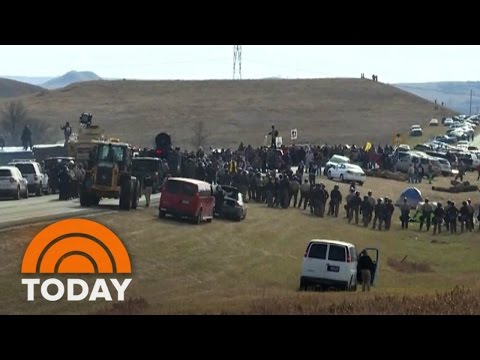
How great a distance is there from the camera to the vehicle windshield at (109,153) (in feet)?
133

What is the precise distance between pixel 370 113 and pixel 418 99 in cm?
1826

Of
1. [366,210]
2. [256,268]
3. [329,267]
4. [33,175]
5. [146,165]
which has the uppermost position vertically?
[146,165]

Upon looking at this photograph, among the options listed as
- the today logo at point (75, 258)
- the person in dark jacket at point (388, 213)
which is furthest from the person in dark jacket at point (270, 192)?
the today logo at point (75, 258)

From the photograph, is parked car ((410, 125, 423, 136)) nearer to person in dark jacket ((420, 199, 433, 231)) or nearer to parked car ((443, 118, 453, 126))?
parked car ((443, 118, 453, 126))

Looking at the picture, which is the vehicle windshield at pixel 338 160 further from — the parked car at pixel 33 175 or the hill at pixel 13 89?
the hill at pixel 13 89

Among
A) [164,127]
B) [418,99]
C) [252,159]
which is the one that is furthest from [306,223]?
[418,99]

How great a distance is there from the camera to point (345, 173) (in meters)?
59.5

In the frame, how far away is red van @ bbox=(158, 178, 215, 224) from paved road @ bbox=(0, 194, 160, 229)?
79.1 inches

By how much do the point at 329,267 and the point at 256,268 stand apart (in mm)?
5380

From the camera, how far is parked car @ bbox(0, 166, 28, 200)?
148ft

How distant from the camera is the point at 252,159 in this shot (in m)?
56.2

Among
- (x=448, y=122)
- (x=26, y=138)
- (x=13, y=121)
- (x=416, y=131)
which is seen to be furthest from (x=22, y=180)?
(x=448, y=122)

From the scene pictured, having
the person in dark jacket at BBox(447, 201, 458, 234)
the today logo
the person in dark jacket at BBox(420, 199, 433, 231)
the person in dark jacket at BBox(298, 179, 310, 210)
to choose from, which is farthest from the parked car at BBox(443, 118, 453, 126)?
the today logo

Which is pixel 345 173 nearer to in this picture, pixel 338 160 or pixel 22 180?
pixel 338 160
